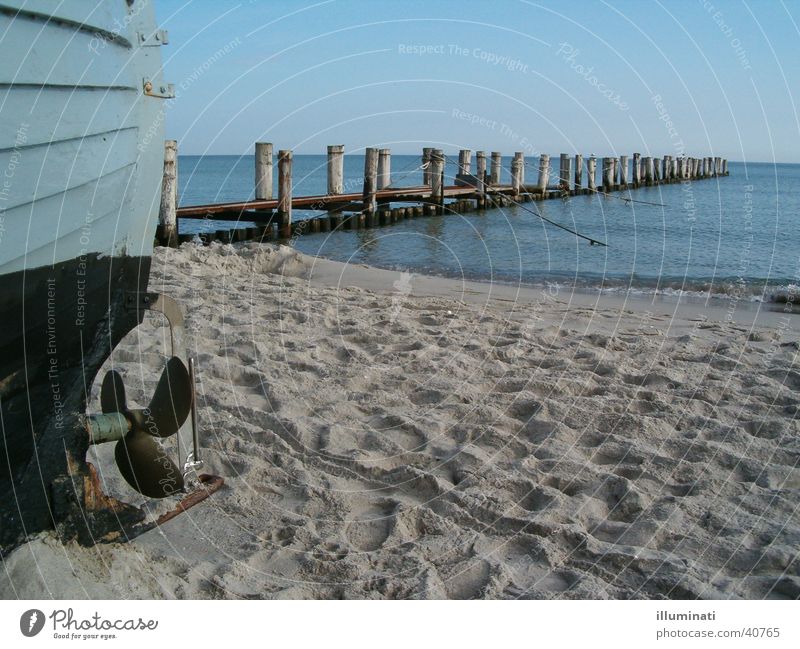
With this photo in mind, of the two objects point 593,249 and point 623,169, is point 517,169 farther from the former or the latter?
point 623,169

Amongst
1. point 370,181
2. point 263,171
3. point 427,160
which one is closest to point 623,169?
point 427,160

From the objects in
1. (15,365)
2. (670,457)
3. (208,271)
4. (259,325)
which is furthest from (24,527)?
(208,271)

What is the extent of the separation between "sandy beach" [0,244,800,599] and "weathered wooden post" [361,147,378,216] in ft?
37.9

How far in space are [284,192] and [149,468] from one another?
12282mm

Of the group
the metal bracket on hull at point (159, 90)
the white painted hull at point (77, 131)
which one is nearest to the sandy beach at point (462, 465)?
the white painted hull at point (77, 131)

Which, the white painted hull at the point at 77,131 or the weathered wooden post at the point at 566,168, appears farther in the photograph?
the weathered wooden post at the point at 566,168

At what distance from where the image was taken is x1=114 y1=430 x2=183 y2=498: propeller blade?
11.1ft

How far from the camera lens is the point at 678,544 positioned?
322 centimetres

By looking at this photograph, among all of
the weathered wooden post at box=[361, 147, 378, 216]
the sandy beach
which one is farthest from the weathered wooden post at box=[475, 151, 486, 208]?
the sandy beach

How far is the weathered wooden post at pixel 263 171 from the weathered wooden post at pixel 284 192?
16.0 inches

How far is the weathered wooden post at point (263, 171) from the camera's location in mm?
15695

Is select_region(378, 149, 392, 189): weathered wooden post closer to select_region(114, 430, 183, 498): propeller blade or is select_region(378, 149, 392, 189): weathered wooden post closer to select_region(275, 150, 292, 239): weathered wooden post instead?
select_region(275, 150, 292, 239): weathered wooden post

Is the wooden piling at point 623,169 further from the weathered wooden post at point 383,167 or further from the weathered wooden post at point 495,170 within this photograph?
the weathered wooden post at point 383,167

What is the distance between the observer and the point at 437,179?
66.4 ft
